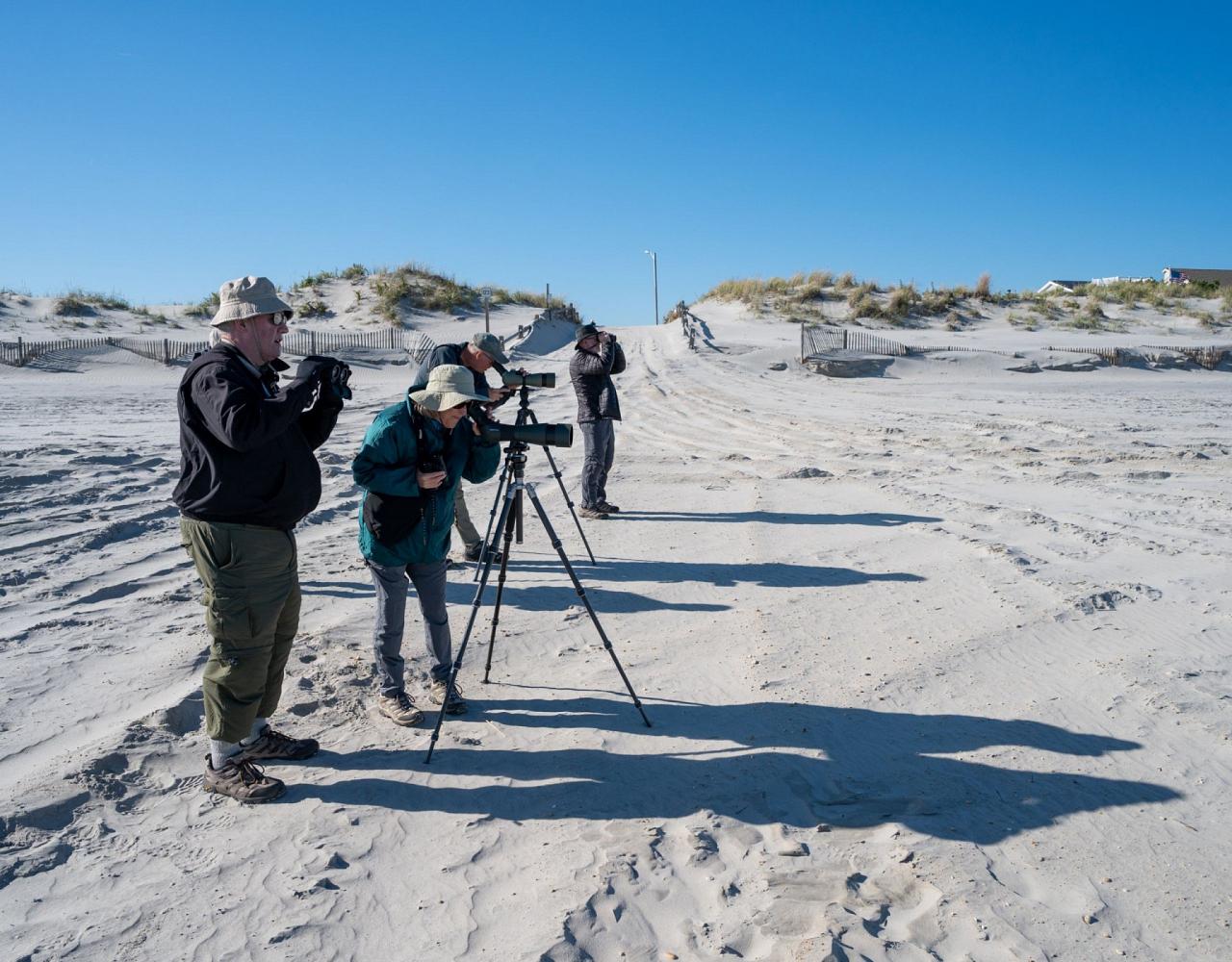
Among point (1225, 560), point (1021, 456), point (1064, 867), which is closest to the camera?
point (1064, 867)

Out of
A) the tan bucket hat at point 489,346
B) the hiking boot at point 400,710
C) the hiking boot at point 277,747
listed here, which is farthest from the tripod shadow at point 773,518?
the hiking boot at point 277,747

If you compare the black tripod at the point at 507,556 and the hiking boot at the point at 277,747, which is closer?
the hiking boot at the point at 277,747

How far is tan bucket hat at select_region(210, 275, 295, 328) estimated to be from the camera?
3.45m

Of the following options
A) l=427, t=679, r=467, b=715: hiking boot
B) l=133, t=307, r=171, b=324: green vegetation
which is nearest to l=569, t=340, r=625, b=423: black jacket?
l=427, t=679, r=467, b=715: hiking boot

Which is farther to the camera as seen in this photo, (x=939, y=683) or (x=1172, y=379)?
(x=1172, y=379)

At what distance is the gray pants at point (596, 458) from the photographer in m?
8.32

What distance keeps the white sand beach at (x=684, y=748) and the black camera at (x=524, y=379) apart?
147 centimetres

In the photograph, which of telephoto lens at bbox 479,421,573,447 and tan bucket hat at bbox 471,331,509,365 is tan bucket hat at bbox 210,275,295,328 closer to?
telephoto lens at bbox 479,421,573,447

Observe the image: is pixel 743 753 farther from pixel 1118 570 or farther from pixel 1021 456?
pixel 1021 456

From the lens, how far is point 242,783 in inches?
145

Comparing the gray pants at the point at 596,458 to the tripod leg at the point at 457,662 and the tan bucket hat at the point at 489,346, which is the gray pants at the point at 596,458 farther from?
the tripod leg at the point at 457,662

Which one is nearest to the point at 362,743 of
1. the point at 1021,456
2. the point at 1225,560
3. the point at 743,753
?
the point at 743,753

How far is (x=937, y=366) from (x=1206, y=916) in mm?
21919

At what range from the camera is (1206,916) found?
295 cm
